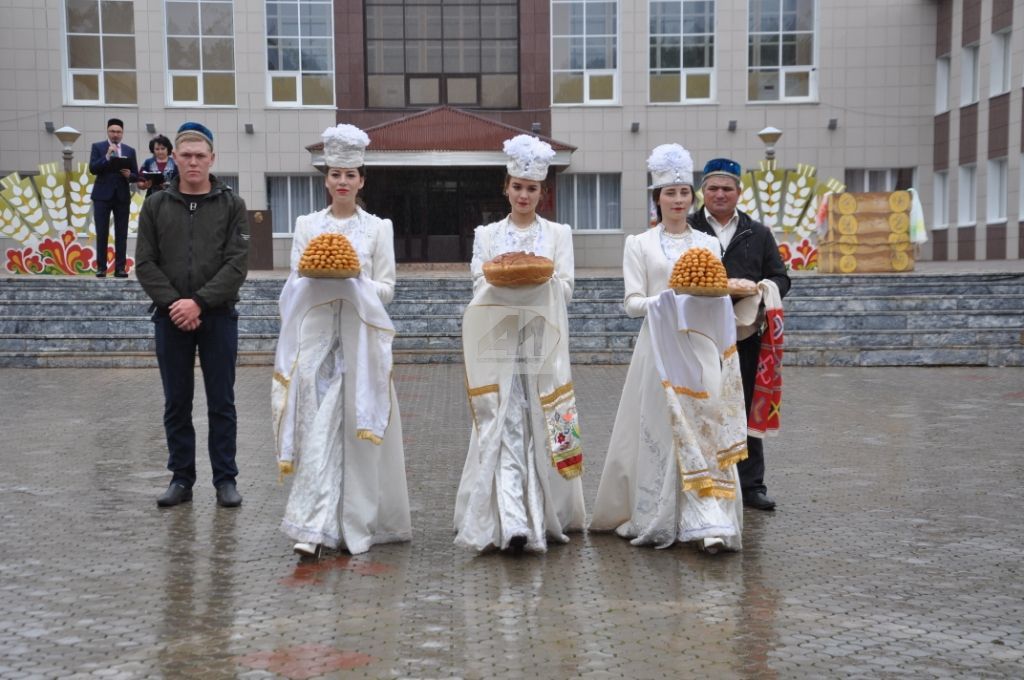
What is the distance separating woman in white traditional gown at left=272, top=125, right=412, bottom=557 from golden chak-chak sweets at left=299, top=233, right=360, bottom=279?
0.16m

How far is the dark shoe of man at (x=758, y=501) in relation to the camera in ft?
22.2

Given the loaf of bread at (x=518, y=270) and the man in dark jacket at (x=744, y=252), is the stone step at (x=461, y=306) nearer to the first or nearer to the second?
the man in dark jacket at (x=744, y=252)

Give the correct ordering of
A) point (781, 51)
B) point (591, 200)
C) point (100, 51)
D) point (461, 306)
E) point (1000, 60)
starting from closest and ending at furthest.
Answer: point (461, 306), point (1000, 60), point (100, 51), point (781, 51), point (591, 200)

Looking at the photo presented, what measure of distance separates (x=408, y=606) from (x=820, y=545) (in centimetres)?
228

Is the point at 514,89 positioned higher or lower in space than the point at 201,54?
lower

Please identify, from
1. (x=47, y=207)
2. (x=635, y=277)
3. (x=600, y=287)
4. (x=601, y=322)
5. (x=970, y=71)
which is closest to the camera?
(x=635, y=277)

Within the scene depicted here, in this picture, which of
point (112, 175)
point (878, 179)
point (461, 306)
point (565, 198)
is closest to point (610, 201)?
point (565, 198)

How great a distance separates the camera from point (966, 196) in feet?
102

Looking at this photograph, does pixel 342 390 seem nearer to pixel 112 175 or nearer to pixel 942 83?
pixel 112 175

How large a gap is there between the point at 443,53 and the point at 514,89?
221 centimetres

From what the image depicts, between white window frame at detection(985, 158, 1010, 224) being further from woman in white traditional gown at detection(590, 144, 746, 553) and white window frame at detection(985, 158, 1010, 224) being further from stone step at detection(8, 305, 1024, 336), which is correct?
woman in white traditional gown at detection(590, 144, 746, 553)

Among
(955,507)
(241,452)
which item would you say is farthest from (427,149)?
(955,507)

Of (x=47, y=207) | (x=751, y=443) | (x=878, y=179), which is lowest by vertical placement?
(x=751, y=443)

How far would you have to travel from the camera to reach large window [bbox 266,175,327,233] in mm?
31969
